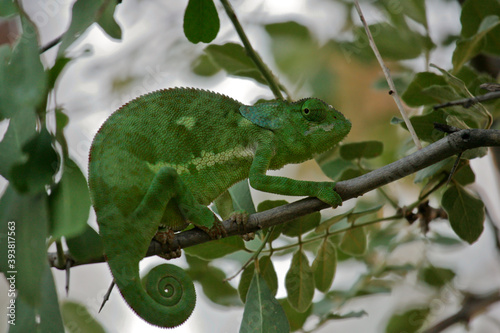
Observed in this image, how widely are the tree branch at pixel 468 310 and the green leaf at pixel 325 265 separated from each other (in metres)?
0.58

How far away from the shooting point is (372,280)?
2.42 metres

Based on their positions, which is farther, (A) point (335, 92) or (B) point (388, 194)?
(A) point (335, 92)

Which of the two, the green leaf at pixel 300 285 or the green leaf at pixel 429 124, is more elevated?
the green leaf at pixel 429 124

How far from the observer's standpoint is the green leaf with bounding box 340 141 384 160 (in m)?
2.08

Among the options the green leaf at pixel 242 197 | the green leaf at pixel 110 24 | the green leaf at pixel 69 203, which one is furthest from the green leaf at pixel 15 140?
the green leaf at pixel 242 197

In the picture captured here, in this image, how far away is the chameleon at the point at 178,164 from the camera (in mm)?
1715

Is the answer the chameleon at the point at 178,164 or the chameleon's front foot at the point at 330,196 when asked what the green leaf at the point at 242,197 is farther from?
the chameleon's front foot at the point at 330,196

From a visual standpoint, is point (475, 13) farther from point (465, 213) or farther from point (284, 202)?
point (284, 202)

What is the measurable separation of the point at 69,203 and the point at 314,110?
3.64ft

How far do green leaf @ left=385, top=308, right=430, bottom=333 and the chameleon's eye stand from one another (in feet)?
3.42

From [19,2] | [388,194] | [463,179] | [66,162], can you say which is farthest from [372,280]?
[19,2]

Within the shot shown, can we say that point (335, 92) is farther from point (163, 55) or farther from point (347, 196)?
point (347, 196)

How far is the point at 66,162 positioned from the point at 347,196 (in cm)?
82

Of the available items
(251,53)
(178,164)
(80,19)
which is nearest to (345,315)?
(178,164)
